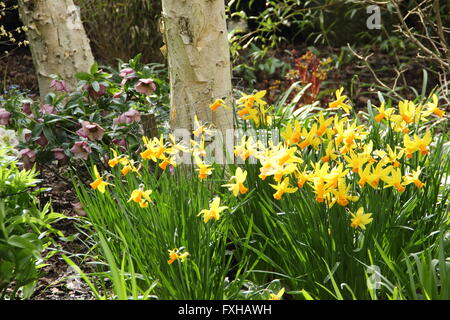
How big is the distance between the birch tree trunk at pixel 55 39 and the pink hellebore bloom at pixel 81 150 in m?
1.05

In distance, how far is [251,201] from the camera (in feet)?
7.89

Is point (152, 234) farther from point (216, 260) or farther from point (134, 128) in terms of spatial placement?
point (134, 128)

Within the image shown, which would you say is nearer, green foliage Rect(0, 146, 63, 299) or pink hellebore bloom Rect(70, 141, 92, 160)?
green foliage Rect(0, 146, 63, 299)

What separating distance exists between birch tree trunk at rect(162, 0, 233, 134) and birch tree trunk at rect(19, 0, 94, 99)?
1133 millimetres

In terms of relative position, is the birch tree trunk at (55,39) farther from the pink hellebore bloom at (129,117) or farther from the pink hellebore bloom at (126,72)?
the pink hellebore bloom at (129,117)

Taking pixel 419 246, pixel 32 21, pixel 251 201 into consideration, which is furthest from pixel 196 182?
pixel 32 21

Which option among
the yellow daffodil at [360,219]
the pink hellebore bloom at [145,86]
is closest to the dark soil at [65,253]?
the pink hellebore bloom at [145,86]

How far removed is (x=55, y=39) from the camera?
393 centimetres

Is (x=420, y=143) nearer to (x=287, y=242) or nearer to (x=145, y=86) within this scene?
(x=287, y=242)

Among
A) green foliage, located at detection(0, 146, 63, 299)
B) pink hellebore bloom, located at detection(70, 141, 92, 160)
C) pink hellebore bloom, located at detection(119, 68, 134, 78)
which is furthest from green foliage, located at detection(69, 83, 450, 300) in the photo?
pink hellebore bloom, located at detection(119, 68, 134, 78)

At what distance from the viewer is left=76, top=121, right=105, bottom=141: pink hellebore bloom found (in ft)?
10.0

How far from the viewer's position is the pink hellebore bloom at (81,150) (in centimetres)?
300

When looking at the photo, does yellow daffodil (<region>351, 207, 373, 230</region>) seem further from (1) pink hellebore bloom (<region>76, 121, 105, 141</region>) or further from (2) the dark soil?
(1) pink hellebore bloom (<region>76, 121, 105, 141</region>)

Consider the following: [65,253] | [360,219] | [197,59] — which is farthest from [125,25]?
[360,219]
